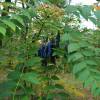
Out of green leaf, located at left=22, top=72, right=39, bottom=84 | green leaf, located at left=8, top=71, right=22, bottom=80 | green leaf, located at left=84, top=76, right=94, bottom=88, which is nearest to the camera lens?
green leaf, located at left=84, top=76, right=94, bottom=88

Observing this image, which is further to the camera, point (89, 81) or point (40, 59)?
point (40, 59)

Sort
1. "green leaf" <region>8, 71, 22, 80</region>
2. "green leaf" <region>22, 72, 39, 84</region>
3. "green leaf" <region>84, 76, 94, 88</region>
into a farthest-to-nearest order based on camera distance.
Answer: "green leaf" <region>8, 71, 22, 80</region> → "green leaf" <region>22, 72, 39, 84</region> → "green leaf" <region>84, 76, 94, 88</region>

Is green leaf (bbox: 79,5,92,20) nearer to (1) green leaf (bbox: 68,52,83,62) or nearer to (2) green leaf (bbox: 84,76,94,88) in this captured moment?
(1) green leaf (bbox: 68,52,83,62)

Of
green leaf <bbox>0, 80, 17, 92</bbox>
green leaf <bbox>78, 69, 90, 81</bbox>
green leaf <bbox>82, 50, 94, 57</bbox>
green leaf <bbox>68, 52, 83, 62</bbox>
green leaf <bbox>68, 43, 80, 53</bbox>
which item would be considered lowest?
green leaf <bbox>0, 80, 17, 92</bbox>

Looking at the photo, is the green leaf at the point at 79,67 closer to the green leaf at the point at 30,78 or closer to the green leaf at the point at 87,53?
the green leaf at the point at 87,53

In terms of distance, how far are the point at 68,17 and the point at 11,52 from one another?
0.64m

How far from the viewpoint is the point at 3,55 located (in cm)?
222

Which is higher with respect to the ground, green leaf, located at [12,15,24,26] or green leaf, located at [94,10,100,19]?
green leaf, located at [94,10,100,19]

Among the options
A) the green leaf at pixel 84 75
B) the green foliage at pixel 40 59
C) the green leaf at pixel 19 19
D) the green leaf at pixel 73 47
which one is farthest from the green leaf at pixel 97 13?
the green leaf at pixel 19 19

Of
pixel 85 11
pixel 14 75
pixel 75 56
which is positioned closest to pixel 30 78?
pixel 14 75

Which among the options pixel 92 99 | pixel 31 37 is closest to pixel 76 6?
pixel 31 37

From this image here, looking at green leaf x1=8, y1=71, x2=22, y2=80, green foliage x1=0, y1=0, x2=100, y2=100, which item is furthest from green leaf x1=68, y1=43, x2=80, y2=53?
green leaf x1=8, y1=71, x2=22, y2=80

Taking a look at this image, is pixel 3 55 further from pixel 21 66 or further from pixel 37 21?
pixel 37 21

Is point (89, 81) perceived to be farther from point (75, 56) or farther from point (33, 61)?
point (33, 61)
